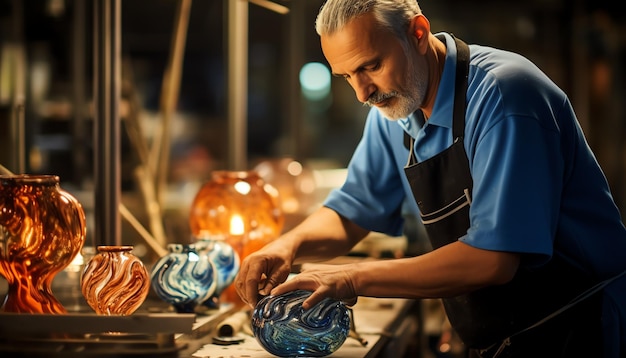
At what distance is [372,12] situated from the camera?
2082mm

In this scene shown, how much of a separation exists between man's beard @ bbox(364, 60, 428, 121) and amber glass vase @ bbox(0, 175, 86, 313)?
783 millimetres

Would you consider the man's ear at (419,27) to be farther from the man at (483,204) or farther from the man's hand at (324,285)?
the man's hand at (324,285)

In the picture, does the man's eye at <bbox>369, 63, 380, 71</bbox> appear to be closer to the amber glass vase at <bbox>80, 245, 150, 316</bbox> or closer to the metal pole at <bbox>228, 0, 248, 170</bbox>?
the amber glass vase at <bbox>80, 245, 150, 316</bbox>

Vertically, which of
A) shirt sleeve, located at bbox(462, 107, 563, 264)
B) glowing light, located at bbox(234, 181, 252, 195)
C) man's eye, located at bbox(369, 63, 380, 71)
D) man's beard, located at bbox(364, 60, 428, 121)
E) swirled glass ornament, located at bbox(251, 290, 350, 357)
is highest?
man's eye, located at bbox(369, 63, 380, 71)

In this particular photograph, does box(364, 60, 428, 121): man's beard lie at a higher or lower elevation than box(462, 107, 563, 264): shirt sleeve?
higher

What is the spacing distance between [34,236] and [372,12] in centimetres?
95

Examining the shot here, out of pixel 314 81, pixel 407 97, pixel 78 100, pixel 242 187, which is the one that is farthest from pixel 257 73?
pixel 407 97

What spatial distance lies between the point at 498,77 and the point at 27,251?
3.81ft

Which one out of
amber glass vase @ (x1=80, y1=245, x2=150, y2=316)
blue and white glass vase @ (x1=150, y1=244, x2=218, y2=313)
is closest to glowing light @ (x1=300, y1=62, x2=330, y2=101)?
blue and white glass vase @ (x1=150, y1=244, x2=218, y2=313)

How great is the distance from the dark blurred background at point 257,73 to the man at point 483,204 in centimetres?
266

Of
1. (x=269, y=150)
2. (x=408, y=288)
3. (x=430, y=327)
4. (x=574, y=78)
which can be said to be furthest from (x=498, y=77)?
A: (x=269, y=150)

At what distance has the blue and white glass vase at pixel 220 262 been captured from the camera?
250 cm

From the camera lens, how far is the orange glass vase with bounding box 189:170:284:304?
2770 millimetres

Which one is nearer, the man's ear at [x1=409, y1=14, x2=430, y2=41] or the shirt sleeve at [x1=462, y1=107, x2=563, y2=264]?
the shirt sleeve at [x1=462, y1=107, x2=563, y2=264]
